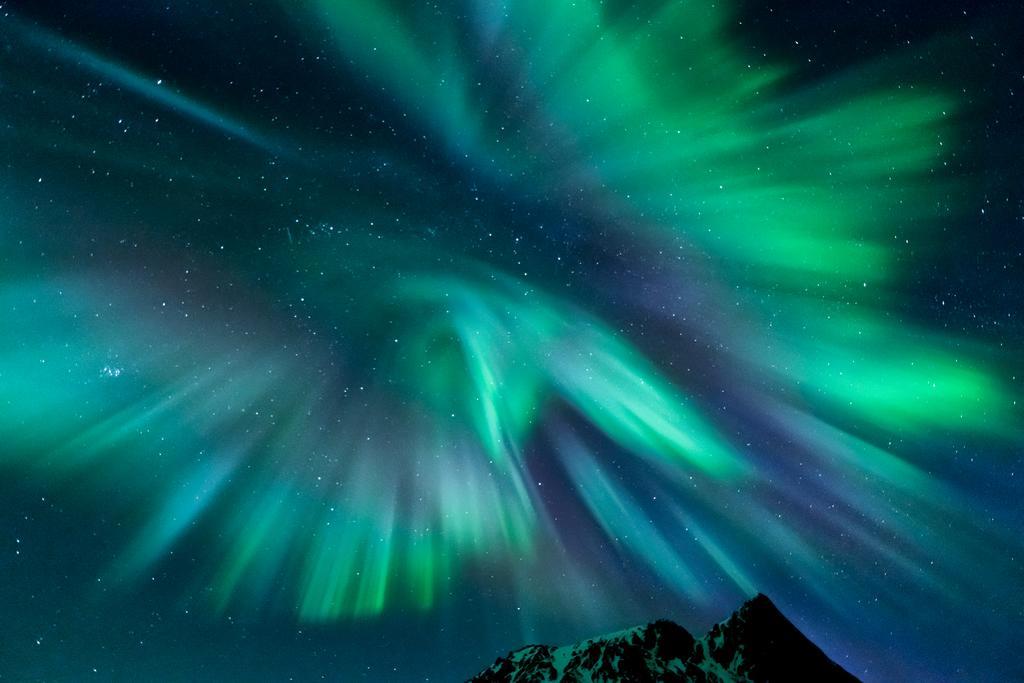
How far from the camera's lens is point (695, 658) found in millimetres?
62781

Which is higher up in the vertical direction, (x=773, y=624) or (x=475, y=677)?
(x=475, y=677)

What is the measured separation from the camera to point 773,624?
61469 mm

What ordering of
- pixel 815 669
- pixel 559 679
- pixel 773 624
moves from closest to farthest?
pixel 815 669
pixel 773 624
pixel 559 679

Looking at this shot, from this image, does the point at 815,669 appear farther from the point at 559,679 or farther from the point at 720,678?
the point at 559,679

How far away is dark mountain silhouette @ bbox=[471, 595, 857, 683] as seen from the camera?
2295 inches

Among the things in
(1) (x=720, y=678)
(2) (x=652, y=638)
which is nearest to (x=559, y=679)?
(2) (x=652, y=638)

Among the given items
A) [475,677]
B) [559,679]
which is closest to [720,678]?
[559,679]

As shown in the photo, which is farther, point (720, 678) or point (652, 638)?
point (652, 638)

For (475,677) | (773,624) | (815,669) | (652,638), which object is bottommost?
(815,669)

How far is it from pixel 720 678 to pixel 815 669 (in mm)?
8180

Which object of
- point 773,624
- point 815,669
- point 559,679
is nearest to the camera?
point 815,669

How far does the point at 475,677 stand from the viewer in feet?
241

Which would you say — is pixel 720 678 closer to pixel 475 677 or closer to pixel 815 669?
pixel 815 669

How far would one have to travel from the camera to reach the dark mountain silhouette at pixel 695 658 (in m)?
58.3
